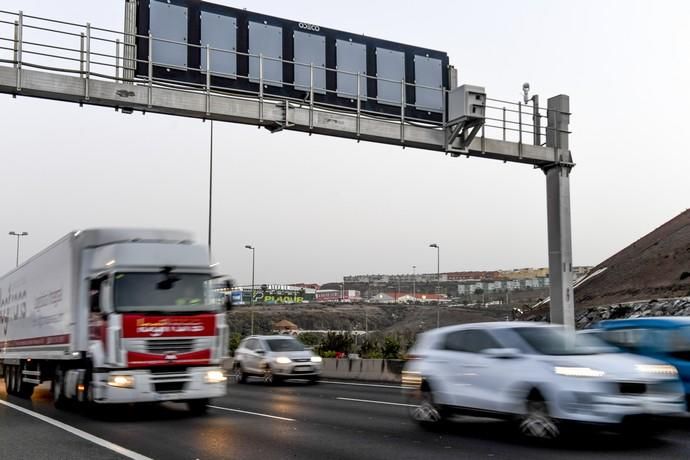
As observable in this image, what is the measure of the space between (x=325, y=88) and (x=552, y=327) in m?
13.3

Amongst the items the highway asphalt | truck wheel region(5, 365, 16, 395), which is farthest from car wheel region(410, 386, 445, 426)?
truck wheel region(5, 365, 16, 395)

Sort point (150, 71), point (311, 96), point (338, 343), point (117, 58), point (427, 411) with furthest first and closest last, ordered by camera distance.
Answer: point (338, 343) < point (311, 96) < point (150, 71) < point (117, 58) < point (427, 411)

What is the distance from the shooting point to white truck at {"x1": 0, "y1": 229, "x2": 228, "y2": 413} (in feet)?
47.9

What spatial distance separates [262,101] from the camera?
21.3 meters

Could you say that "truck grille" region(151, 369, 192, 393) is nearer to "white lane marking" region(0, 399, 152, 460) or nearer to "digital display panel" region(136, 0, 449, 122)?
"white lane marking" region(0, 399, 152, 460)

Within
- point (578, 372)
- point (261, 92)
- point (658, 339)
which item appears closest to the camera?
point (578, 372)

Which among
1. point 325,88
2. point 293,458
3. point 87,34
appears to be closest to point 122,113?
point 87,34

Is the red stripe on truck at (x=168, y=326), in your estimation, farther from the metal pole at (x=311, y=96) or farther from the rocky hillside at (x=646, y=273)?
the rocky hillside at (x=646, y=273)

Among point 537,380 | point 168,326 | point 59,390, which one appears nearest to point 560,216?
point 168,326

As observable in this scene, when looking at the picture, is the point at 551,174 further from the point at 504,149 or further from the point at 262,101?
the point at 262,101

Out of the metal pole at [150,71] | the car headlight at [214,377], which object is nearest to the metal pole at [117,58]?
the metal pole at [150,71]

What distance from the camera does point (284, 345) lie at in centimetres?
2605

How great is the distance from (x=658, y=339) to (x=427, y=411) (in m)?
3.96

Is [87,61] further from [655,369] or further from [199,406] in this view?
[655,369]
